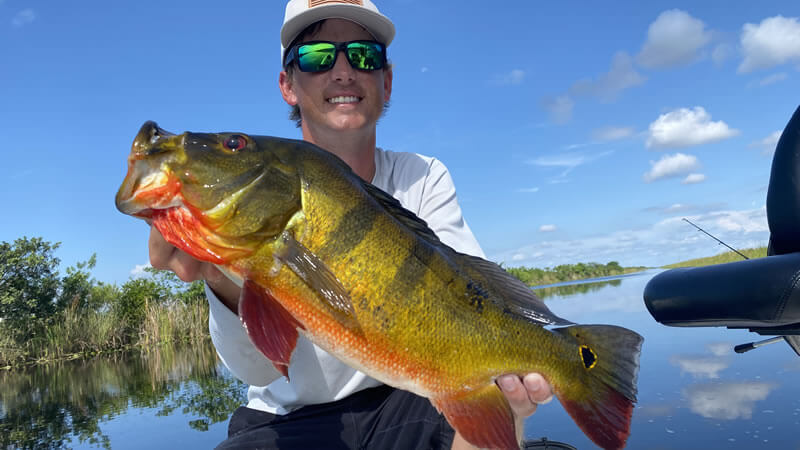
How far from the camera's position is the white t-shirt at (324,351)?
2596 mm

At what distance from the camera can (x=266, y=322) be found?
1.79m

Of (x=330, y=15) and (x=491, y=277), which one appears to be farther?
(x=330, y=15)

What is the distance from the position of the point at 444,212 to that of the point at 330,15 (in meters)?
1.69

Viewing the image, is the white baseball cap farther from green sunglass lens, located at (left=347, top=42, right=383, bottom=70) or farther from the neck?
the neck

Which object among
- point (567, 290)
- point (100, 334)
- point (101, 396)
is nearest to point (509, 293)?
point (101, 396)

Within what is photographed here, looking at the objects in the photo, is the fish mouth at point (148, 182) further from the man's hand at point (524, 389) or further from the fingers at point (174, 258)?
the man's hand at point (524, 389)

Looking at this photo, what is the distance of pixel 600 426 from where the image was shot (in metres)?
1.99

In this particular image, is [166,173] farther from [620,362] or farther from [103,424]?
[103,424]

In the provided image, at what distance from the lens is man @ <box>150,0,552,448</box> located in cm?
295

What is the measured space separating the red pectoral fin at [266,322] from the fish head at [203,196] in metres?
0.16

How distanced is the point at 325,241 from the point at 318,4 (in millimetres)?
2366

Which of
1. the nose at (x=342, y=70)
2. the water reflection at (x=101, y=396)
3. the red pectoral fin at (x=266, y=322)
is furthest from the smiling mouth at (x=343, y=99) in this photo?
the water reflection at (x=101, y=396)

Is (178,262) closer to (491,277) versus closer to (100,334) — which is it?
(491,277)

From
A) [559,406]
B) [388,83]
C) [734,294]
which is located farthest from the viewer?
[559,406]
